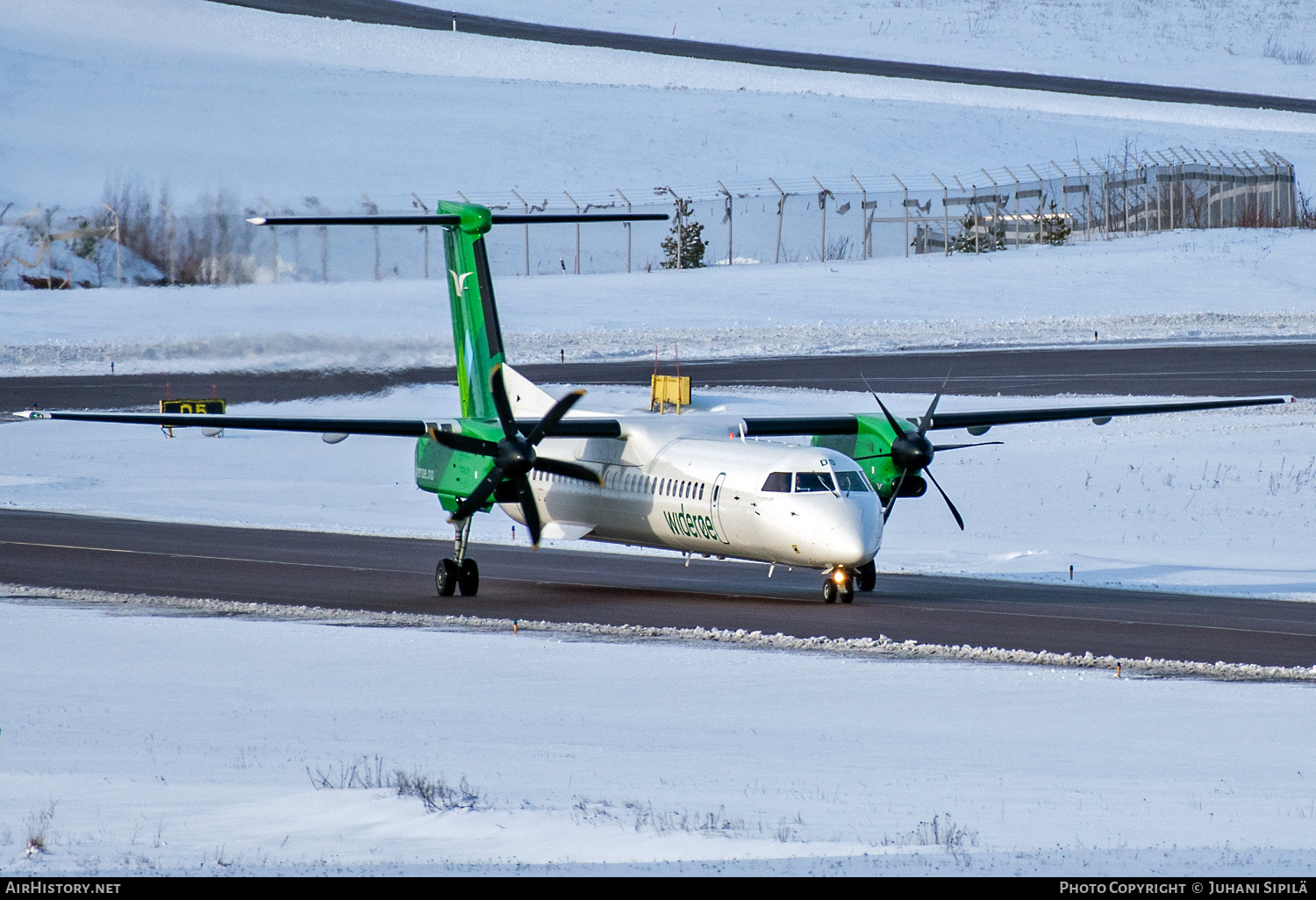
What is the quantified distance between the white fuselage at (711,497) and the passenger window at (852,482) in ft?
0.07

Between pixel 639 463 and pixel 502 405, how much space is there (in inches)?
99.0

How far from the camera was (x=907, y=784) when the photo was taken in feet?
42.0

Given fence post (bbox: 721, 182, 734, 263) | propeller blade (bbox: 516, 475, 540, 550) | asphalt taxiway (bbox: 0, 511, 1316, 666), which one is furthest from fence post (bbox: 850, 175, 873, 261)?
propeller blade (bbox: 516, 475, 540, 550)

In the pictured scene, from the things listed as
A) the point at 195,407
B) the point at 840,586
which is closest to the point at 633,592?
the point at 840,586

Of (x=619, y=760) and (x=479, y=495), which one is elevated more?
(x=479, y=495)

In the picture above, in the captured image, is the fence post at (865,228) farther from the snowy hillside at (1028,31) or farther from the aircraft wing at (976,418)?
the aircraft wing at (976,418)

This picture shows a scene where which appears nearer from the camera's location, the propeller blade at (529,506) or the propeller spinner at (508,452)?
the propeller spinner at (508,452)

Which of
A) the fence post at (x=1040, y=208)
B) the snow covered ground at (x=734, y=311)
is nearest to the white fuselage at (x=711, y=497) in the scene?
the snow covered ground at (x=734, y=311)

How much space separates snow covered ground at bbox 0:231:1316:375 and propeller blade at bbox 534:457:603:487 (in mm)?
22209

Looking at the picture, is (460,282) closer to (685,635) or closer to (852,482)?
(852,482)

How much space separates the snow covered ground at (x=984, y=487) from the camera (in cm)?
3020

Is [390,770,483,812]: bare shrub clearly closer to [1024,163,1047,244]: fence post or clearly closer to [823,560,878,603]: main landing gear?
[823,560,878,603]: main landing gear

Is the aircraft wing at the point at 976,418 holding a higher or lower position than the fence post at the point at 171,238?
lower

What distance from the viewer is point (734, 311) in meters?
66.5
